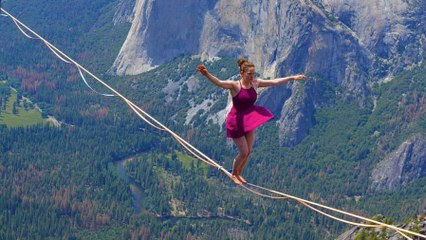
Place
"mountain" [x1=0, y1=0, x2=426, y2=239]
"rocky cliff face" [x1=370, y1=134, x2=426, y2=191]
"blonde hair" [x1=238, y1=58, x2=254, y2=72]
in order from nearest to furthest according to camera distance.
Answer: "blonde hair" [x1=238, y1=58, x2=254, y2=72] → "mountain" [x1=0, y1=0, x2=426, y2=239] → "rocky cliff face" [x1=370, y1=134, x2=426, y2=191]

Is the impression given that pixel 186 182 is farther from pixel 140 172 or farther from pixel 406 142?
pixel 406 142

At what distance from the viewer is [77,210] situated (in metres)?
155

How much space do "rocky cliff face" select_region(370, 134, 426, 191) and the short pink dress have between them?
135m

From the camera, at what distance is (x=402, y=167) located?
170 meters

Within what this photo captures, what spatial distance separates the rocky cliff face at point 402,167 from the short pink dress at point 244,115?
444ft

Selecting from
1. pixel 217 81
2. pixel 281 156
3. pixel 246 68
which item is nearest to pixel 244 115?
pixel 246 68

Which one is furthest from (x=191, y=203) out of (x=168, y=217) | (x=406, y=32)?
(x=406, y=32)

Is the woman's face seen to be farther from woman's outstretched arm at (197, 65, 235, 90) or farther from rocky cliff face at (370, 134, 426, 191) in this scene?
rocky cliff face at (370, 134, 426, 191)

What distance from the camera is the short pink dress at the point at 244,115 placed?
3347 cm

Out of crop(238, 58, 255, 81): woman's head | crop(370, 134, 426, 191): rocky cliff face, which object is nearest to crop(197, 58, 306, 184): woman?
crop(238, 58, 255, 81): woman's head

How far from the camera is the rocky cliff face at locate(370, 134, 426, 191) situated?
168250mm

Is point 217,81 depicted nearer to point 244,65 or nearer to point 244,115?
point 244,65

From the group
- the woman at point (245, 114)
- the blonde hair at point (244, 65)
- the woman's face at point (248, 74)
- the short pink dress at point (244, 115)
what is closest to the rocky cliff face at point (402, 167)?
the woman at point (245, 114)

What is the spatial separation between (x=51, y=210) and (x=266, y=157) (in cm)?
3853
